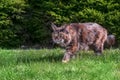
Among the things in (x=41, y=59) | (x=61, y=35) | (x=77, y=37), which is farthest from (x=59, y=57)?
(x=61, y=35)

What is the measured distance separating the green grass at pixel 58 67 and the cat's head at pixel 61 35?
0.47m

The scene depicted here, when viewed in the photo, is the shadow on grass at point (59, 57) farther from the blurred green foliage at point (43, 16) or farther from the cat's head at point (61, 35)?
the blurred green foliage at point (43, 16)

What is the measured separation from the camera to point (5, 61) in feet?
36.1

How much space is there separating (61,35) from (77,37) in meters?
0.72

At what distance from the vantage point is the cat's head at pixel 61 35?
10500 mm

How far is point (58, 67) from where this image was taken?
947 cm

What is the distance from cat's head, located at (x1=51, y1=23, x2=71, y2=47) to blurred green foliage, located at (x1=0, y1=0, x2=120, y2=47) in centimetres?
537

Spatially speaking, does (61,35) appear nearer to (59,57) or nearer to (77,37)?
(77,37)

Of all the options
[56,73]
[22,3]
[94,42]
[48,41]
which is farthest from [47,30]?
[56,73]

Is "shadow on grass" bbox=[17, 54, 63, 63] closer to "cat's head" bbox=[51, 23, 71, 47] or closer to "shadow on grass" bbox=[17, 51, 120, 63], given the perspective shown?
"shadow on grass" bbox=[17, 51, 120, 63]

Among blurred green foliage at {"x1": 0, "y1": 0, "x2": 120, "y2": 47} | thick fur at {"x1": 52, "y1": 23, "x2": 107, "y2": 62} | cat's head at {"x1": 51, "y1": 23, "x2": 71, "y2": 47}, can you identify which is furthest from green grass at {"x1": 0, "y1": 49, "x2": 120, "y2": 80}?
blurred green foliage at {"x1": 0, "y1": 0, "x2": 120, "y2": 47}

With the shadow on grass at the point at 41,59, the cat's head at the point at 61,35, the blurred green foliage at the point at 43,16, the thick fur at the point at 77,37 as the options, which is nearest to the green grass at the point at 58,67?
the shadow on grass at the point at 41,59

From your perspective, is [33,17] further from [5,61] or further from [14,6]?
[5,61]

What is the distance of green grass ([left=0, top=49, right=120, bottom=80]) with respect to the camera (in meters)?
8.42
